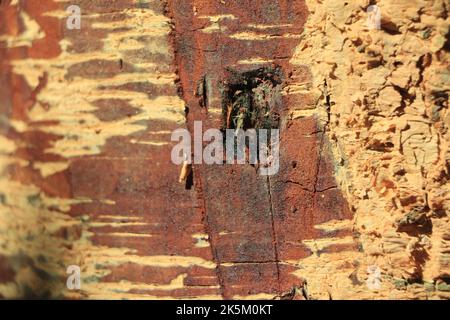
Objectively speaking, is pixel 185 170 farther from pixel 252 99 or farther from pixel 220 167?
pixel 252 99

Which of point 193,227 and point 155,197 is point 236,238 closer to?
point 193,227

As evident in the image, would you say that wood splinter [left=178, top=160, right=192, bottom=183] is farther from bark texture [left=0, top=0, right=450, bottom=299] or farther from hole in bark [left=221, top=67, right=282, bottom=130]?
hole in bark [left=221, top=67, right=282, bottom=130]

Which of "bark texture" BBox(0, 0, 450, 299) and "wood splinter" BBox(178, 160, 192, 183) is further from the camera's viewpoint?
"wood splinter" BBox(178, 160, 192, 183)

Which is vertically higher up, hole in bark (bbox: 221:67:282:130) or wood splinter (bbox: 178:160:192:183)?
hole in bark (bbox: 221:67:282:130)

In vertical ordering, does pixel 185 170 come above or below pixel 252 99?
below

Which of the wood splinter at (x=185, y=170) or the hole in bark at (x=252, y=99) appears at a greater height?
the hole in bark at (x=252, y=99)

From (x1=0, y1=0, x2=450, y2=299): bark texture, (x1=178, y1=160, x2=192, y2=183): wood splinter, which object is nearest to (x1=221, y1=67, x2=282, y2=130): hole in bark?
(x1=0, y1=0, x2=450, y2=299): bark texture

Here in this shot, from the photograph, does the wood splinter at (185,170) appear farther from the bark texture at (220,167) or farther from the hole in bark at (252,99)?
the hole in bark at (252,99)

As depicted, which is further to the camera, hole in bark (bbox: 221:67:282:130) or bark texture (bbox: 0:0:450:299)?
hole in bark (bbox: 221:67:282:130)

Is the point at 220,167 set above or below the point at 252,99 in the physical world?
below

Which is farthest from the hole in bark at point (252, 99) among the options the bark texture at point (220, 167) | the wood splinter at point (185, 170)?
the wood splinter at point (185, 170)

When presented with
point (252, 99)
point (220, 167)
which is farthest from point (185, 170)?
point (252, 99)
